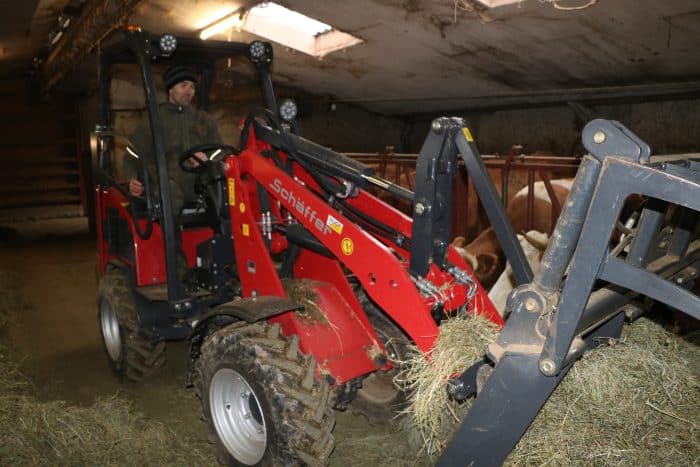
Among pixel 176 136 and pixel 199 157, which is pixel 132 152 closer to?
pixel 176 136

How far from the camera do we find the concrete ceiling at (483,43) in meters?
6.21

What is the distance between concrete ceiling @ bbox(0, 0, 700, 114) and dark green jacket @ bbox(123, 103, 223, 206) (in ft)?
11.4

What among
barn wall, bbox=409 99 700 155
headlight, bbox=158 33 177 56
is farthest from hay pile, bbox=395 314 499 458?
barn wall, bbox=409 99 700 155

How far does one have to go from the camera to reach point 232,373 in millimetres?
3123

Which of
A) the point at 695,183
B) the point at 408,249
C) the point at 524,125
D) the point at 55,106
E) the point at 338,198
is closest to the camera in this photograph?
the point at 695,183

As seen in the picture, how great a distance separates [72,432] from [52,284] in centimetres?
559

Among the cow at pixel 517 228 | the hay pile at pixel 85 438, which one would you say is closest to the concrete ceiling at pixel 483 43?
the cow at pixel 517 228

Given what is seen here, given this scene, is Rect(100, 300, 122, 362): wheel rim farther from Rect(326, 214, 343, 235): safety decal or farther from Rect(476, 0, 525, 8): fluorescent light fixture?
Rect(476, 0, 525, 8): fluorescent light fixture

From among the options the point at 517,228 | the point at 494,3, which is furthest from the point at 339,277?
the point at 494,3

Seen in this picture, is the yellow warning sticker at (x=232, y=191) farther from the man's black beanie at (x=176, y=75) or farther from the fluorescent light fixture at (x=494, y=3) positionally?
the fluorescent light fixture at (x=494, y=3)

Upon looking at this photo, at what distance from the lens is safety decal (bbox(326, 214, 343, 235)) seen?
10.0 feet

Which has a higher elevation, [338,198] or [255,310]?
[338,198]

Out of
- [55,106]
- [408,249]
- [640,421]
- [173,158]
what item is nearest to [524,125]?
[173,158]

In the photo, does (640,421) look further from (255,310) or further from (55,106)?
(55,106)
